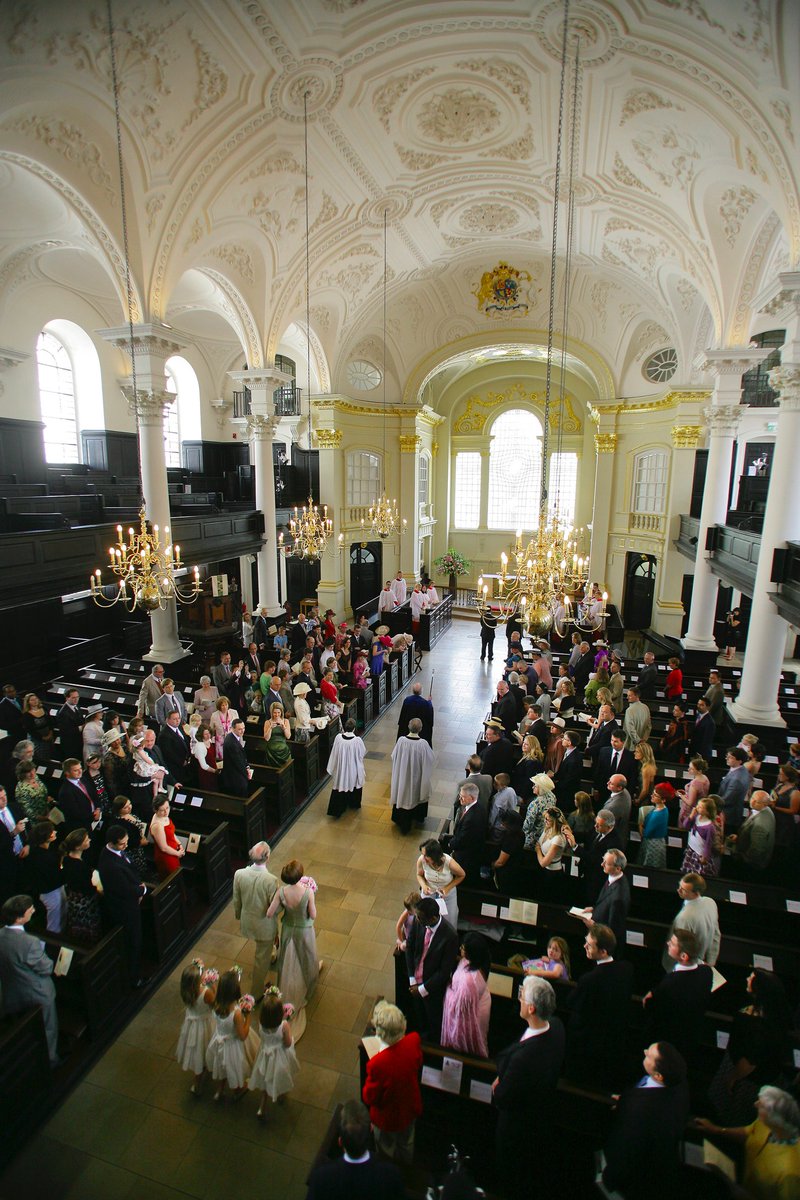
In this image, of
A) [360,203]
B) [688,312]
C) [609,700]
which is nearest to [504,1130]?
[609,700]

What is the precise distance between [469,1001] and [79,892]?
133 inches

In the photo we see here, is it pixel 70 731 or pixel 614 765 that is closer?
pixel 614 765

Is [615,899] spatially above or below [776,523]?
below

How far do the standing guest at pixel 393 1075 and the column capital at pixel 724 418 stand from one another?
13026 mm

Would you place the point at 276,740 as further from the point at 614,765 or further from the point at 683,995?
the point at 683,995

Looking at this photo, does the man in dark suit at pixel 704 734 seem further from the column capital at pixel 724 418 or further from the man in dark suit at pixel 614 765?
the column capital at pixel 724 418

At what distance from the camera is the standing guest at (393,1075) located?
3.37 meters

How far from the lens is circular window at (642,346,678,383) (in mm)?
17453

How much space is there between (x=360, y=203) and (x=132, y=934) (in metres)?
13.3

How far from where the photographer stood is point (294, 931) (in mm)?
5000

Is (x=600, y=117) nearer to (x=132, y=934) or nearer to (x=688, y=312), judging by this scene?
(x=688, y=312)

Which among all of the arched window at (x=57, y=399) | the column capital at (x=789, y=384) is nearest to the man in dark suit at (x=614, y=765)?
the column capital at (x=789, y=384)

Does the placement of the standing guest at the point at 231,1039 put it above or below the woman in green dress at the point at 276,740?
below

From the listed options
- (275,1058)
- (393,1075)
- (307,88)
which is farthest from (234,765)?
(307,88)
